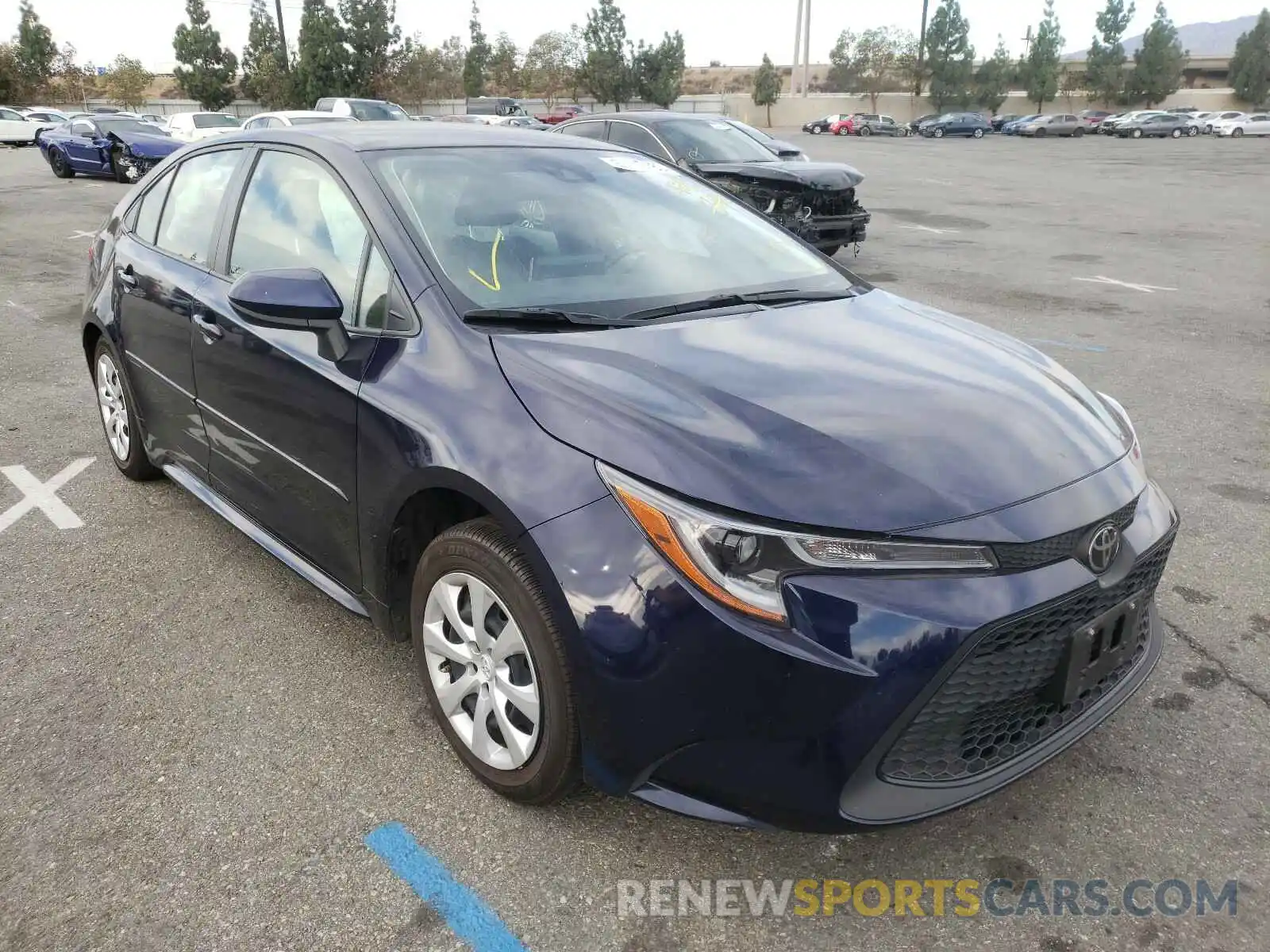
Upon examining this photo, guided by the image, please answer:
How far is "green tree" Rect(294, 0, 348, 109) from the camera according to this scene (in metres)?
54.6

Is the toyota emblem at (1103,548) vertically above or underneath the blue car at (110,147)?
underneath

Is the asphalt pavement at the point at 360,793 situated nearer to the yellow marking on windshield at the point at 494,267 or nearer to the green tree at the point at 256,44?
the yellow marking on windshield at the point at 494,267

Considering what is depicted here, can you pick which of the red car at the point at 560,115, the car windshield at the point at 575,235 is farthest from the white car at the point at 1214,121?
the car windshield at the point at 575,235

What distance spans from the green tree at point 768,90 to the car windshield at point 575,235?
73.5 m

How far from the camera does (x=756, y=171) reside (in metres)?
10.0

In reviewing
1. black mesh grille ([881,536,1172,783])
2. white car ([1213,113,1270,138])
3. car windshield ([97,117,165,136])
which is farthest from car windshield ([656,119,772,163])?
white car ([1213,113,1270,138])

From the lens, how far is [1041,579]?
79.3 inches

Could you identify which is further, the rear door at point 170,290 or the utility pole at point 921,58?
the utility pole at point 921,58

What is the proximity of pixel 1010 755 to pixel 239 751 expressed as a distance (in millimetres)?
2011

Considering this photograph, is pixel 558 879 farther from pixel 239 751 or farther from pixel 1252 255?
pixel 1252 255

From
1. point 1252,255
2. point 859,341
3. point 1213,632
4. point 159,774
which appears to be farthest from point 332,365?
point 1252,255

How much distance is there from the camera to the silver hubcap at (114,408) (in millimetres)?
4367

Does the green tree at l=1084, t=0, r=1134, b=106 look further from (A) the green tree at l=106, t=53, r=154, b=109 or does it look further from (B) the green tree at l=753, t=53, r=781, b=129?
(A) the green tree at l=106, t=53, r=154, b=109

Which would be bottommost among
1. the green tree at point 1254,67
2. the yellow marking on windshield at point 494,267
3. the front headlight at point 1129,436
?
the front headlight at point 1129,436
